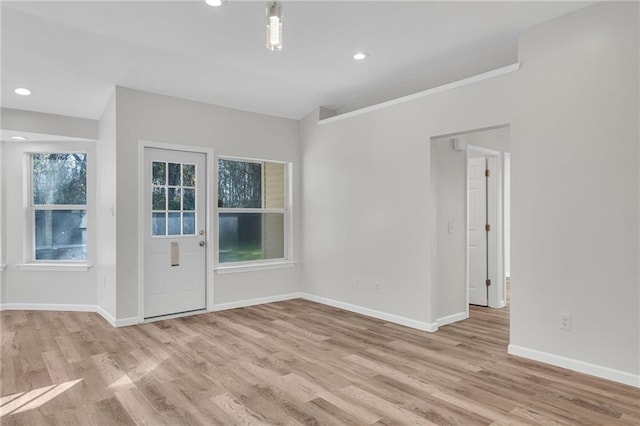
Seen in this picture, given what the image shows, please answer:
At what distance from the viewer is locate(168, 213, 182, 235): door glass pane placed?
491cm

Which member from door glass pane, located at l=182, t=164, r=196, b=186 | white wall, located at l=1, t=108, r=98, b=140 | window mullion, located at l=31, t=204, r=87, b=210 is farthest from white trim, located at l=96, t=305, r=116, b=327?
white wall, located at l=1, t=108, r=98, b=140

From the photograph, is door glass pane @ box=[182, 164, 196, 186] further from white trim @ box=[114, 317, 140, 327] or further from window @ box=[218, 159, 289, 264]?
white trim @ box=[114, 317, 140, 327]

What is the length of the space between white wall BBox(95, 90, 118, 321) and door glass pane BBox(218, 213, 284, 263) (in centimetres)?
130

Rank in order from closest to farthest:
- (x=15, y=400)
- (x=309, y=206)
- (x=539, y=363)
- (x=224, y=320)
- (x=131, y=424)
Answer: (x=131, y=424) < (x=15, y=400) < (x=539, y=363) < (x=224, y=320) < (x=309, y=206)

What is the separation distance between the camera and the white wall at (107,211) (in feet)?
14.9

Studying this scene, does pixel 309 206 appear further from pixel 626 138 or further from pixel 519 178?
pixel 626 138

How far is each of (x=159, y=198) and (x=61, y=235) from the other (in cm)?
181

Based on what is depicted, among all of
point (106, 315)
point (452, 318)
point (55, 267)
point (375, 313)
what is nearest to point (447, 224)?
point (452, 318)

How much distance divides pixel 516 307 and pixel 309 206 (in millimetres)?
3167

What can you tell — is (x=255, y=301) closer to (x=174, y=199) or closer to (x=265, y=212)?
(x=265, y=212)

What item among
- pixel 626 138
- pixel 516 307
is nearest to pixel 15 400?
pixel 516 307

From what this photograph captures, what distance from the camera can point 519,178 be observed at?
11.5 ft

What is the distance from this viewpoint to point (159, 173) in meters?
4.83

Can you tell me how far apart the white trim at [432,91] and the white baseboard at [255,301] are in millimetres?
2563
